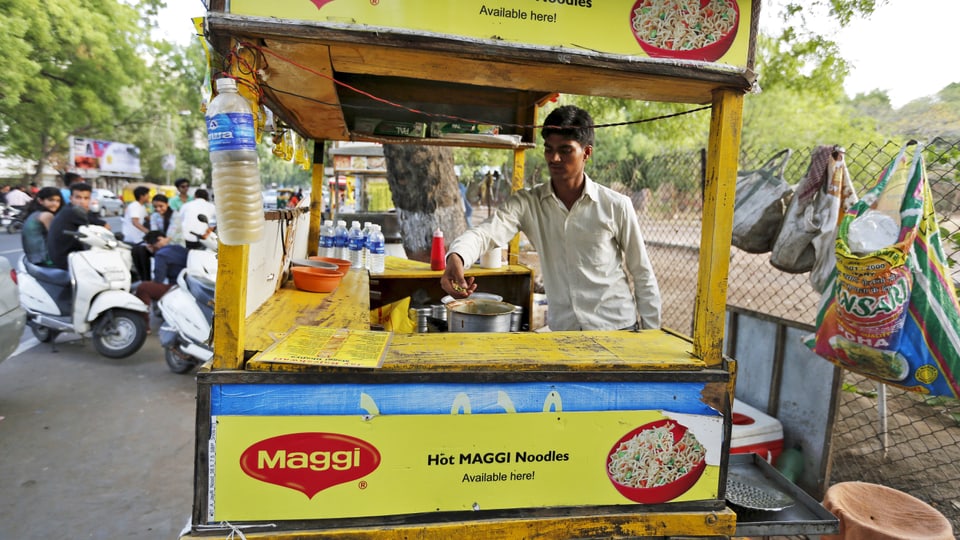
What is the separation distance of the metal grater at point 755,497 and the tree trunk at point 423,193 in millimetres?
4441

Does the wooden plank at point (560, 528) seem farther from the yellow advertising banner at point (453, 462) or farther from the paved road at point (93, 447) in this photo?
the paved road at point (93, 447)

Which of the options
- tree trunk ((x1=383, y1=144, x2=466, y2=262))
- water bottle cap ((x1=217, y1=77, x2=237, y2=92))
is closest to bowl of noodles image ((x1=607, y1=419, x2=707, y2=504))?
water bottle cap ((x1=217, y1=77, x2=237, y2=92))

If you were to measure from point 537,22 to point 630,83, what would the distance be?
419mm

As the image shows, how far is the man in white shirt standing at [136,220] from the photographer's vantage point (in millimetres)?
8328

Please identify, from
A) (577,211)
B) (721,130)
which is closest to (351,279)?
(577,211)

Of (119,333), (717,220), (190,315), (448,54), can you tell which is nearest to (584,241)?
(717,220)

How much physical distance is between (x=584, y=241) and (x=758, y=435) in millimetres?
1911

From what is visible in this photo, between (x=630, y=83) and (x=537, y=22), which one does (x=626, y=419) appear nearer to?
(x=630, y=83)

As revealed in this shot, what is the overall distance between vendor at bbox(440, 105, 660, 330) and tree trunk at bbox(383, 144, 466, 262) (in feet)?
11.2

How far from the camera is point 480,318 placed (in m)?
2.33

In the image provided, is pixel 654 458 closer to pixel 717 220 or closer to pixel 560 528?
pixel 560 528

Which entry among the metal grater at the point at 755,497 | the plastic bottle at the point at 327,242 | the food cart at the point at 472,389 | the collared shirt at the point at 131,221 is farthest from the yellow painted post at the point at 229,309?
the collared shirt at the point at 131,221

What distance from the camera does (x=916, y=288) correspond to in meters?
2.53

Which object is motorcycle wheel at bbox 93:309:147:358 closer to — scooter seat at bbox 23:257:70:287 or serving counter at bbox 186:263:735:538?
scooter seat at bbox 23:257:70:287
